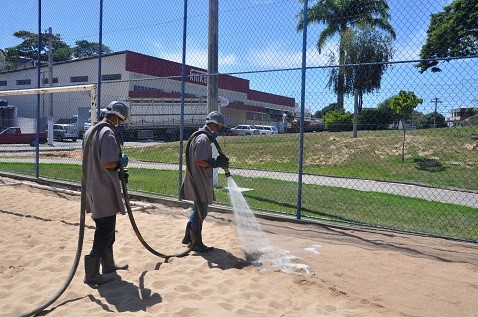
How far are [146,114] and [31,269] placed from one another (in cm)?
1635

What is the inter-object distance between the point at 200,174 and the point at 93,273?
1.70m

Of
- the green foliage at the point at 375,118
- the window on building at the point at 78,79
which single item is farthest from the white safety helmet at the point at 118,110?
the window on building at the point at 78,79

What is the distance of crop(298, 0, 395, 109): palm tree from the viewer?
785 centimetres

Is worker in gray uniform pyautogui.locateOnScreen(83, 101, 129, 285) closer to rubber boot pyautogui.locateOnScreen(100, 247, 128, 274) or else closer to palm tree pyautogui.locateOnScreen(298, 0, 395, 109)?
rubber boot pyautogui.locateOnScreen(100, 247, 128, 274)

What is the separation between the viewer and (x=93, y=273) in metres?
4.52

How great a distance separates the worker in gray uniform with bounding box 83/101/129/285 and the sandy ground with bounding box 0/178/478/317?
1.01 feet

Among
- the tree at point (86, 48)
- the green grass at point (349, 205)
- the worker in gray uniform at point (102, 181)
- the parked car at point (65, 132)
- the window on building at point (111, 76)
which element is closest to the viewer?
the worker in gray uniform at point (102, 181)

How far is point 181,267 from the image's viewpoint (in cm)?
496

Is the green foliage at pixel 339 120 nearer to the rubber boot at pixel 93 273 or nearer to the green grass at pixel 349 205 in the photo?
the green grass at pixel 349 205

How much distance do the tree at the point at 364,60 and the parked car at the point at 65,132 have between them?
25495 mm

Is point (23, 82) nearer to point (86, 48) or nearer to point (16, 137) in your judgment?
point (86, 48)

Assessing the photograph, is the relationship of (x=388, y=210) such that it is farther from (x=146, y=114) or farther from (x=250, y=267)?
(x=146, y=114)

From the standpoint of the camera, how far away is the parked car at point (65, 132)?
31656 mm

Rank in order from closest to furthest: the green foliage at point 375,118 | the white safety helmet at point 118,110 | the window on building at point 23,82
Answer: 1. the white safety helmet at point 118,110
2. the green foliage at point 375,118
3. the window on building at point 23,82
